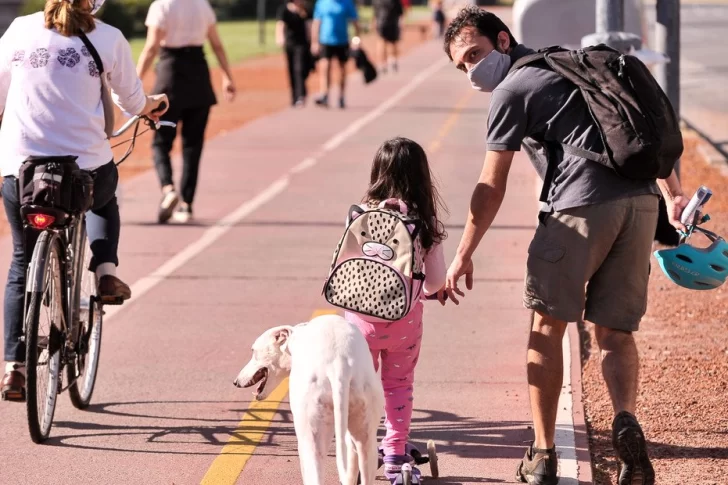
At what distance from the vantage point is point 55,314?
605cm

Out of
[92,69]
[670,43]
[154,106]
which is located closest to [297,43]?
[670,43]

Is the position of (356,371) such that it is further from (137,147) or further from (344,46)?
(344,46)

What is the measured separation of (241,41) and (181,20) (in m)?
40.5

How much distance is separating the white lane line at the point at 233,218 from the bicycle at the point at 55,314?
82.4 inches

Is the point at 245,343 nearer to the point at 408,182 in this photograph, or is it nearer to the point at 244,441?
the point at 244,441

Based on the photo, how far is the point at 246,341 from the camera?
7.88m

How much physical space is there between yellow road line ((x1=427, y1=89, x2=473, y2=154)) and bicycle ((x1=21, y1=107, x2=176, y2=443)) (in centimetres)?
1055

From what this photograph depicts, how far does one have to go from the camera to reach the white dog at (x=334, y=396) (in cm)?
440

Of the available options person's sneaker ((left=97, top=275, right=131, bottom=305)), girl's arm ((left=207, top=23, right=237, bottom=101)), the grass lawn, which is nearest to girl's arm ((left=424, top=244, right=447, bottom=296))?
person's sneaker ((left=97, top=275, right=131, bottom=305))

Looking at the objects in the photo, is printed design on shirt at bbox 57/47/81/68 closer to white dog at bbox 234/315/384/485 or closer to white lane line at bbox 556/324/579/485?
white dog at bbox 234/315/384/485

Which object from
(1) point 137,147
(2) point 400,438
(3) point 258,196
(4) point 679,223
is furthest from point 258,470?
(1) point 137,147

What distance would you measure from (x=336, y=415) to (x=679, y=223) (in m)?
1.98

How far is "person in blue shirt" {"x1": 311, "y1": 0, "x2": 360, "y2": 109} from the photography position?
890 inches

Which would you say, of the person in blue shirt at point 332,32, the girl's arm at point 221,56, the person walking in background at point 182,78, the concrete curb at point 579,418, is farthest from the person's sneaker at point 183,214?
the person in blue shirt at point 332,32
